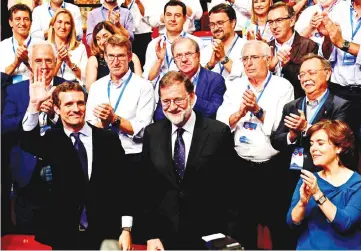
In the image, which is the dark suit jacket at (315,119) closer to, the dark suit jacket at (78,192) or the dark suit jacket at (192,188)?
the dark suit jacket at (192,188)

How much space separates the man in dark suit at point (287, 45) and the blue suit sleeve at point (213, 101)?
0.39m

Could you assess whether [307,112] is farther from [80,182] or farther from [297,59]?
[80,182]

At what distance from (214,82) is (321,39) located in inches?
41.2

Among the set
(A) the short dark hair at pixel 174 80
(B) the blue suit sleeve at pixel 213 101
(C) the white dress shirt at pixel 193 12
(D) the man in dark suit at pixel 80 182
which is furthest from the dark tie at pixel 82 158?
(C) the white dress shirt at pixel 193 12

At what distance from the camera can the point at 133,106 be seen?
4.69 m

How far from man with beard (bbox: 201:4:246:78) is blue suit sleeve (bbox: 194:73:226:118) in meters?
0.30

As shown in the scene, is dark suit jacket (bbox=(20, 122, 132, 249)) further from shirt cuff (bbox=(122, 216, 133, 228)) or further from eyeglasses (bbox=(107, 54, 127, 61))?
eyeglasses (bbox=(107, 54, 127, 61))

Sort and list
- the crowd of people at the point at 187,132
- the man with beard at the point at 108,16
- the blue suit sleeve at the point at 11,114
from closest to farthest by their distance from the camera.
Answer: the crowd of people at the point at 187,132, the blue suit sleeve at the point at 11,114, the man with beard at the point at 108,16

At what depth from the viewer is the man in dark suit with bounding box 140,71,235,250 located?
4.01m

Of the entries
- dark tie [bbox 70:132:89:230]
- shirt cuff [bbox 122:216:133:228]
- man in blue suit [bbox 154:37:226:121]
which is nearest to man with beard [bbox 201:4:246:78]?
man in blue suit [bbox 154:37:226:121]

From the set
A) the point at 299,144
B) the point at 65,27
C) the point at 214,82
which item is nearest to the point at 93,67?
the point at 65,27

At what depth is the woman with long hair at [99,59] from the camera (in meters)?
5.18

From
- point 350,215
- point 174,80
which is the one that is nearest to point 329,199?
point 350,215

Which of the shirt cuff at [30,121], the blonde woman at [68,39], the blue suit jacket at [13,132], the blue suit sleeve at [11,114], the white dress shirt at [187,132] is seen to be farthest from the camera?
the blonde woman at [68,39]
